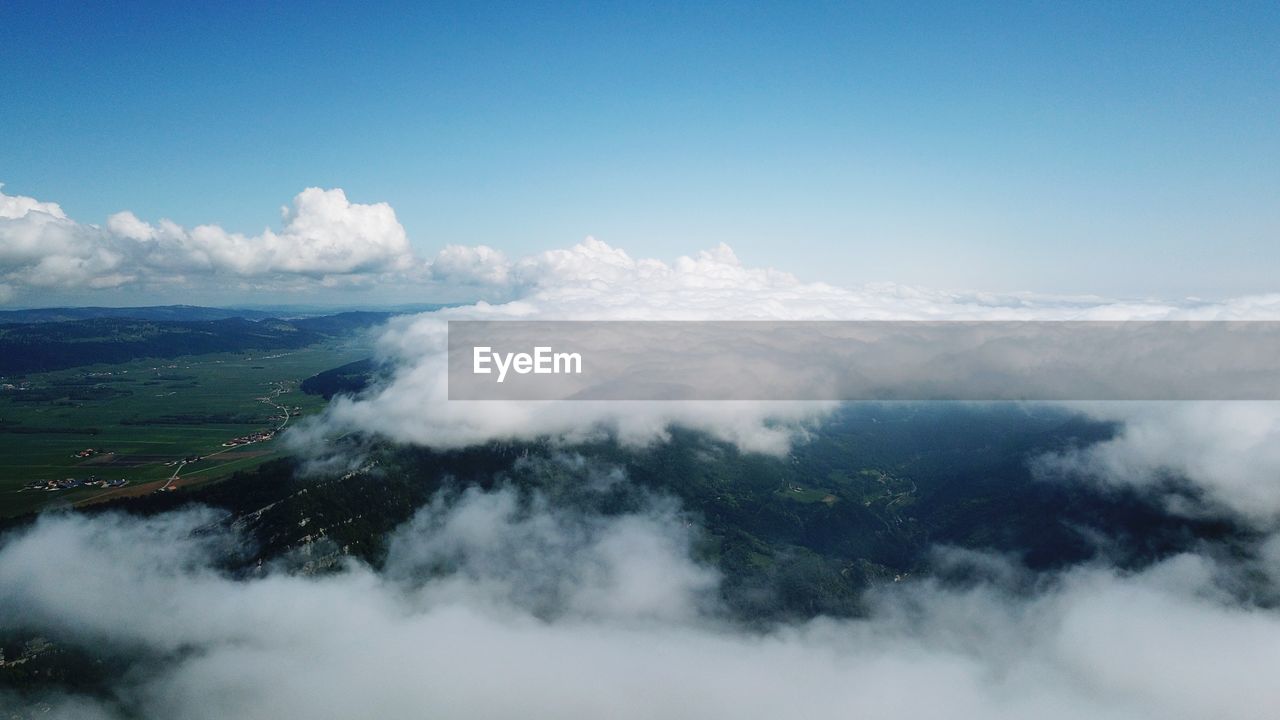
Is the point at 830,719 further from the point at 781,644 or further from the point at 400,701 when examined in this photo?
the point at 400,701

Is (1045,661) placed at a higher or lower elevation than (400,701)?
lower

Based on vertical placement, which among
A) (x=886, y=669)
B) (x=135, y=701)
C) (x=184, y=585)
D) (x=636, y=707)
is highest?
(x=184, y=585)

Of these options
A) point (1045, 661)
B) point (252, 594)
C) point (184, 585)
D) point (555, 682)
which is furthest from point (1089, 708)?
point (184, 585)

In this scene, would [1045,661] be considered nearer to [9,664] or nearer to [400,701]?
[400,701]

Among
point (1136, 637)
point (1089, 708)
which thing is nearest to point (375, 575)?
point (1089, 708)

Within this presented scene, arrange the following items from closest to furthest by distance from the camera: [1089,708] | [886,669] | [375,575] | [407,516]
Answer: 1. [1089,708]
2. [375,575]
3. [886,669]
4. [407,516]

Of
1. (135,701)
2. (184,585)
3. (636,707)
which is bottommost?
(636,707)

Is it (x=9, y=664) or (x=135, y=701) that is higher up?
(x=9, y=664)

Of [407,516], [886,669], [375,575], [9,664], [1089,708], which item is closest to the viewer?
[9,664]

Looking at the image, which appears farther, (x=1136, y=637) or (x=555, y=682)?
(x=1136, y=637)

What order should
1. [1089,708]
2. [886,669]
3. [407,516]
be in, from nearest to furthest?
[1089,708] < [886,669] < [407,516]
